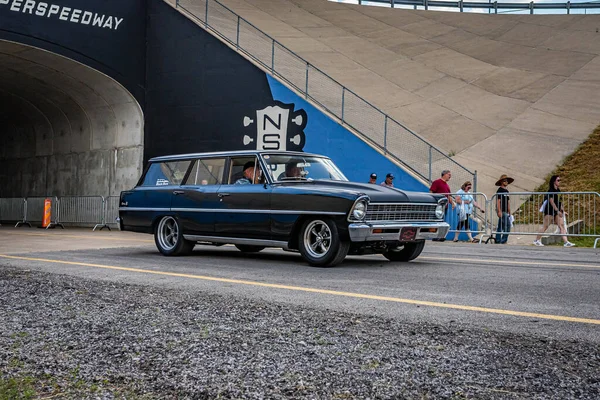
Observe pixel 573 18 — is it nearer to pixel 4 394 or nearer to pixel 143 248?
pixel 143 248

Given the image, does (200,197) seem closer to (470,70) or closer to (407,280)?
(407,280)

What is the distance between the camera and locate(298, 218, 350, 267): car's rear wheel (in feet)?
29.0

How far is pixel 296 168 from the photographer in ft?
32.6

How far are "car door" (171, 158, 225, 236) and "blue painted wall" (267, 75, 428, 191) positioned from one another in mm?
9028

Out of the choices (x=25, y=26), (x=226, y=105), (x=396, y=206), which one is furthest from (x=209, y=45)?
(x=396, y=206)

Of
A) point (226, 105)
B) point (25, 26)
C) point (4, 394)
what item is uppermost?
point (25, 26)

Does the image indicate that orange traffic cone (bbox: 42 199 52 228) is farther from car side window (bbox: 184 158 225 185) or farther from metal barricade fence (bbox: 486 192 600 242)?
metal barricade fence (bbox: 486 192 600 242)

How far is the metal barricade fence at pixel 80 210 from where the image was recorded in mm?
23547

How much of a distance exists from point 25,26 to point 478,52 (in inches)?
1000

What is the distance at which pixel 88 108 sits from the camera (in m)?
24.5

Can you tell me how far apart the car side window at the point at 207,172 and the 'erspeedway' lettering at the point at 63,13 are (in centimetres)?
1222

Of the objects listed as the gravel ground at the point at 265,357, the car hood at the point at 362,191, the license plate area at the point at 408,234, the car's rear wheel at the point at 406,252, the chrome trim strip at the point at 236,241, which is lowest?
the gravel ground at the point at 265,357

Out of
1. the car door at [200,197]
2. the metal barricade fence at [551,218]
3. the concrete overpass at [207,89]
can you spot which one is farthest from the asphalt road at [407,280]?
the concrete overpass at [207,89]

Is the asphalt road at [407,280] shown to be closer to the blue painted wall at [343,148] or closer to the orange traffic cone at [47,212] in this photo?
the blue painted wall at [343,148]
